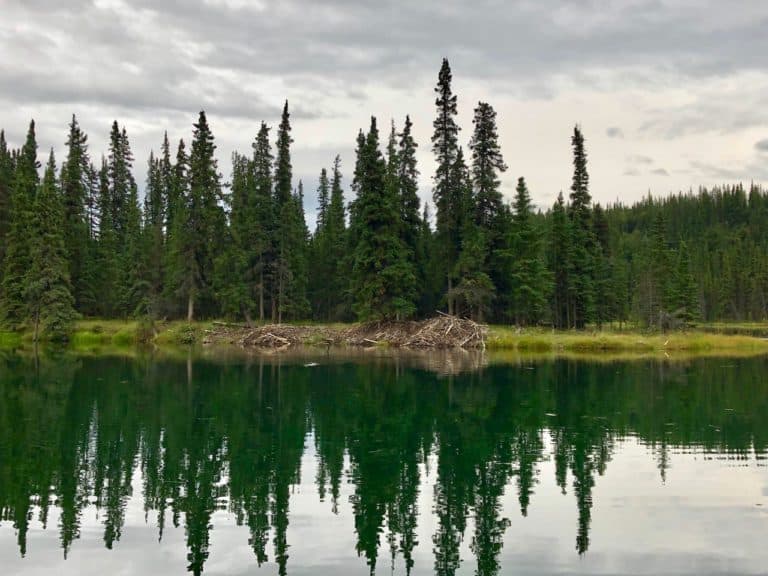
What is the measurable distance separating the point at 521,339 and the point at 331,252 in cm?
3080

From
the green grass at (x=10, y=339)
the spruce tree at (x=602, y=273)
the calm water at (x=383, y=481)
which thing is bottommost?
the calm water at (x=383, y=481)

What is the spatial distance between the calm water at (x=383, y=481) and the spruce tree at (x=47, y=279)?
35964 mm

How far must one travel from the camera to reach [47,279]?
6712 centimetres

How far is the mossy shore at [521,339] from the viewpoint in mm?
60719

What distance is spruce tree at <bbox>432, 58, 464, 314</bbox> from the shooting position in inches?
2633

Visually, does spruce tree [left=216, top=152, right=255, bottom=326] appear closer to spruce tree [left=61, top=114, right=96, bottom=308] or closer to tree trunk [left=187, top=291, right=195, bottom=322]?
tree trunk [left=187, top=291, right=195, bottom=322]

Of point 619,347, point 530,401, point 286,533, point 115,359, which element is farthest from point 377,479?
point 619,347

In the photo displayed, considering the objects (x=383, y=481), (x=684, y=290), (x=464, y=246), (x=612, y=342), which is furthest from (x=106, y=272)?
(x=383, y=481)

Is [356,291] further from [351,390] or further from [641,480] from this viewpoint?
[641,480]

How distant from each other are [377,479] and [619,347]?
47.7 metres

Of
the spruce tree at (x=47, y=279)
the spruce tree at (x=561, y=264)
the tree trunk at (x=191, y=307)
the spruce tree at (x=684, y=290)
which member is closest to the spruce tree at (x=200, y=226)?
the tree trunk at (x=191, y=307)

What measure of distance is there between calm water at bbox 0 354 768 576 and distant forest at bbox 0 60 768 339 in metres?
32.4

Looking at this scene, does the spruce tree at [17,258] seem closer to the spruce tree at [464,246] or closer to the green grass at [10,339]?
the green grass at [10,339]

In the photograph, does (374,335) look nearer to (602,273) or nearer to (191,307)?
(191,307)
